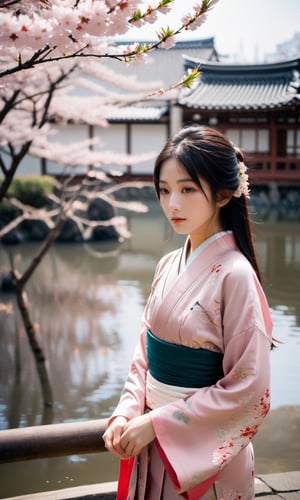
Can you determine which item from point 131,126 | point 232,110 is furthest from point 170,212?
point 131,126

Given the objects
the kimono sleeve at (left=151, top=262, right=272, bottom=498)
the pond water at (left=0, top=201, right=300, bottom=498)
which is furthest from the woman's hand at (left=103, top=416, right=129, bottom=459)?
the pond water at (left=0, top=201, right=300, bottom=498)

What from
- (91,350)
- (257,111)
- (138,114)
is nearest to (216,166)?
A: (91,350)

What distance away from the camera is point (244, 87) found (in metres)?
20.2

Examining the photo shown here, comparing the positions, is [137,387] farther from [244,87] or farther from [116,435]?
[244,87]

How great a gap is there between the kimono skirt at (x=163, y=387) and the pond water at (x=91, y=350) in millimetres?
634

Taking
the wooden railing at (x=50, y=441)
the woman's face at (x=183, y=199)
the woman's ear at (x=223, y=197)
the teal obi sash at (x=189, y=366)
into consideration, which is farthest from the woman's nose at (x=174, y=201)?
the wooden railing at (x=50, y=441)

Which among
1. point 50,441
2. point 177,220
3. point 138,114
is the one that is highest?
point 138,114

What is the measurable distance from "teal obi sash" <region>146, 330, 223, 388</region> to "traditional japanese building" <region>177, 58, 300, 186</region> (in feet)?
58.9

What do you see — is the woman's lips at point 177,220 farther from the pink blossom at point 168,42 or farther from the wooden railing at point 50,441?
the wooden railing at point 50,441

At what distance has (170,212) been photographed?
63.7 inches

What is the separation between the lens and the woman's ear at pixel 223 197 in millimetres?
1622

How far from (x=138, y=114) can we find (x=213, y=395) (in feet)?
68.0

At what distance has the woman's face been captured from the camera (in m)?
1.58

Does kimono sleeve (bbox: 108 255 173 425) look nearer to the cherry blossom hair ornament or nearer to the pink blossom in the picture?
the cherry blossom hair ornament
